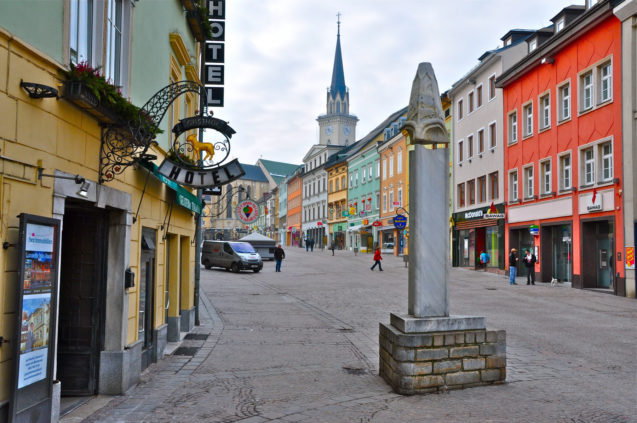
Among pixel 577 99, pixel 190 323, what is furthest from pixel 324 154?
pixel 190 323

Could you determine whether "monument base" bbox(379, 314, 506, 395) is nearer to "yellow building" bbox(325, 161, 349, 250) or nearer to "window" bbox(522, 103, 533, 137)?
"window" bbox(522, 103, 533, 137)

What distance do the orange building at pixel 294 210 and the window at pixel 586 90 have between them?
248ft

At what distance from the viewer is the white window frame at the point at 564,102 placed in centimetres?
2680

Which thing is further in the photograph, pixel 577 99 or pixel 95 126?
pixel 577 99

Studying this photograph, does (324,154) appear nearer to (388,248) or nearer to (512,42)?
(388,248)

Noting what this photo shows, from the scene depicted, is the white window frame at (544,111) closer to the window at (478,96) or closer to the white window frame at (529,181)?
the white window frame at (529,181)

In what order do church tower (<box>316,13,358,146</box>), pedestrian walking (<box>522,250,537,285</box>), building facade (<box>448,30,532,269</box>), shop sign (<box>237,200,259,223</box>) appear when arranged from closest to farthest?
1. shop sign (<box>237,200,259,223</box>)
2. pedestrian walking (<box>522,250,537,285</box>)
3. building facade (<box>448,30,532,269</box>)
4. church tower (<box>316,13,358,146</box>)

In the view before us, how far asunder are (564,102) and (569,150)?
2.36 meters

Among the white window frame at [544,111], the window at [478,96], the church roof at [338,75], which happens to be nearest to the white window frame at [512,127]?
the white window frame at [544,111]

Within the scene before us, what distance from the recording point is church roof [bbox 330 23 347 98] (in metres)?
115

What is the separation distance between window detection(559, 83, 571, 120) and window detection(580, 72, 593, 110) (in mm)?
1094

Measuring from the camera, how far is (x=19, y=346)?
503cm

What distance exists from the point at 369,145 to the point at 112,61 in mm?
60629

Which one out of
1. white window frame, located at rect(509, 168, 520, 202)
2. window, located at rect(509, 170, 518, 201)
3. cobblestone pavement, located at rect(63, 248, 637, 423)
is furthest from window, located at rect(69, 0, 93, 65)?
window, located at rect(509, 170, 518, 201)
